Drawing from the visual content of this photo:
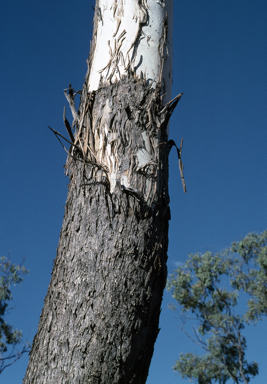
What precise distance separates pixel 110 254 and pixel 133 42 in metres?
0.97

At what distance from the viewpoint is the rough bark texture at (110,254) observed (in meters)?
1.22

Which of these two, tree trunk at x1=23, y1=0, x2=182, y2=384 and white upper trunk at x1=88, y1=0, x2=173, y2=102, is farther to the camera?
white upper trunk at x1=88, y1=0, x2=173, y2=102

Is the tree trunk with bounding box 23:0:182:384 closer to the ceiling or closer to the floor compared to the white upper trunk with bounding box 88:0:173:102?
closer to the floor

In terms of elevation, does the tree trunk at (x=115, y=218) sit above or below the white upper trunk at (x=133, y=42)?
below

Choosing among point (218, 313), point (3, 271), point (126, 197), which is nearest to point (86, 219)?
point (126, 197)

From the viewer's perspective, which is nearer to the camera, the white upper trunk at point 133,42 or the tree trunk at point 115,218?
the tree trunk at point 115,218

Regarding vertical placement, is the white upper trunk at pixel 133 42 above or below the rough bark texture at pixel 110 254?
above

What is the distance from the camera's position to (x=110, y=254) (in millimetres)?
1315

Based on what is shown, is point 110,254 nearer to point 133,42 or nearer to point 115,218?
point 115,218

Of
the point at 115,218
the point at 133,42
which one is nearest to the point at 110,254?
the point at 115,218

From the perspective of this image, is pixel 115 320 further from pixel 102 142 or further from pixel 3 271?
pixel 3 271

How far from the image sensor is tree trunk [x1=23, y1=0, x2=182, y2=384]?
1229 millimetres

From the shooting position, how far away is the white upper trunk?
166 cm

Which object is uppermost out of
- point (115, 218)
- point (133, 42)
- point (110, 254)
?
point (133, 42)
